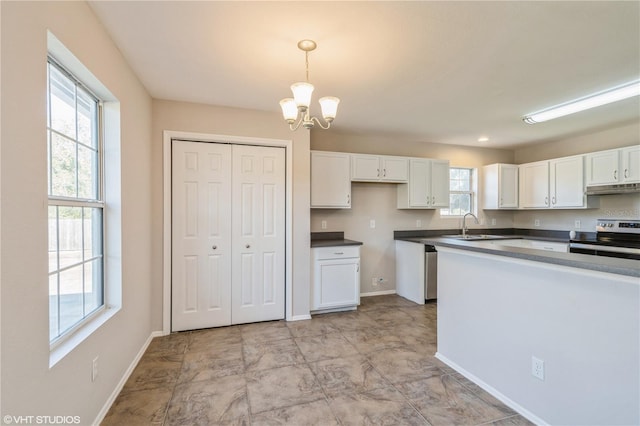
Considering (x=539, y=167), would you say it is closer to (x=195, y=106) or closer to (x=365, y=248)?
(x=365, y=248)

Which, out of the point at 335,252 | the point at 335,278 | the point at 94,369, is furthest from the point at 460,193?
the point at 94,369

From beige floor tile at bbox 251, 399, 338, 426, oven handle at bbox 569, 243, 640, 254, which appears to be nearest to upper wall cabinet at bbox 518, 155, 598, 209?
oven handle at bbox 569, 243, 640, 254

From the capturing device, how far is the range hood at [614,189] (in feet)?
11.5

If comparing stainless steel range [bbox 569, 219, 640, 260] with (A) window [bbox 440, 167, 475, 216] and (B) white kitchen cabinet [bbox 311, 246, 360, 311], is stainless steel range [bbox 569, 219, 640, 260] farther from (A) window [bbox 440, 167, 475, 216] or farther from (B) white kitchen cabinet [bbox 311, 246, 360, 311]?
(B) white kitchen cabinet [bbox 311, 246, 360, 311]

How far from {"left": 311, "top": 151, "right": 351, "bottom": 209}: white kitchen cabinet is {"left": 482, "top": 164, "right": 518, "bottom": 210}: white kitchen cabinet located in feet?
8.79

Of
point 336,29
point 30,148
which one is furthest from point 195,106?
point 30,148

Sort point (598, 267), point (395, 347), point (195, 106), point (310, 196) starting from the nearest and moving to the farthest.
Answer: point (598, 267)
point (395, 347)
point (195, 106)
point (310, 196)

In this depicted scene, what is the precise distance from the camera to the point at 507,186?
491 centimetres

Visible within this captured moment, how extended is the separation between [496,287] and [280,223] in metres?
2.26

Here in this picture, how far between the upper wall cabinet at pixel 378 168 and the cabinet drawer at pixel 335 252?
99cm

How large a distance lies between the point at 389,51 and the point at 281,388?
2.58 m

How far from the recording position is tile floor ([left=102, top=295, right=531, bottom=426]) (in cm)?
185

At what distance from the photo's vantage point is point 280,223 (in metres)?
3.48

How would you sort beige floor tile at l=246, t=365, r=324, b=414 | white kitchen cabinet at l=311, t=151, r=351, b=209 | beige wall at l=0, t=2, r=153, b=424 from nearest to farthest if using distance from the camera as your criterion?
1. beige wall at l=0, t=2, r=153, b=424
2. beige floor tile at l=246, t=365, r=324, b=414
3. white kitchen cabinet at l=311, t=151, r=351, b=209
